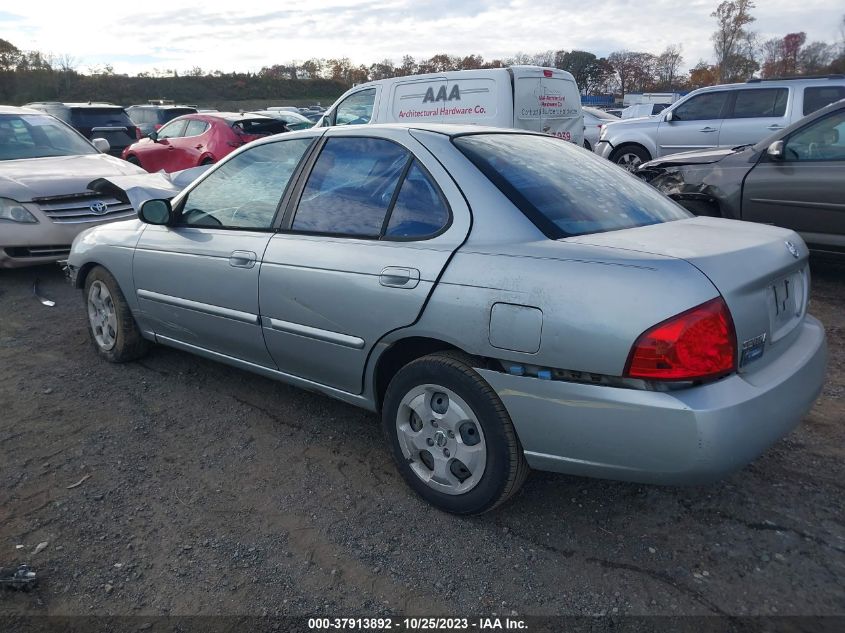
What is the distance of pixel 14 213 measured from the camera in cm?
638

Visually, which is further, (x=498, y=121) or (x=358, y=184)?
(x=498, y=121)

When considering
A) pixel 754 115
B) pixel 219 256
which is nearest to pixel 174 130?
pixel 754 115

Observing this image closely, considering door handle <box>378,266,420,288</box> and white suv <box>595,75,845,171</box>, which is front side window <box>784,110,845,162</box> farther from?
white suv <box>595,75,845,171</box>

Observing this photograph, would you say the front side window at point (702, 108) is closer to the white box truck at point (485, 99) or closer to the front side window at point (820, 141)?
the white box truck at point (485, 99)

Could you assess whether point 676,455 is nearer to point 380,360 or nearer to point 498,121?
point 380,360

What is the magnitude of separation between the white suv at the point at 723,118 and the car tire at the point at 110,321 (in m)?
8.28

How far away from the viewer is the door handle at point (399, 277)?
2738mm

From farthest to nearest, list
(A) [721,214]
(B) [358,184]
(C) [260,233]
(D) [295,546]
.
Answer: (A) [721,214]
(C) [260,233]
(B) [358,184]
(D) [295,546]

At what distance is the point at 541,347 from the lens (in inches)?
93.0

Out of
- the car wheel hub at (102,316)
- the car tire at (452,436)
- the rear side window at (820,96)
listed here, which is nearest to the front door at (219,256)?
the car wheel hub at (102,316)

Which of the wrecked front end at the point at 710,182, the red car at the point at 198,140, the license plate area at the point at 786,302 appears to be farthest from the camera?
the red car at the point at 198,140

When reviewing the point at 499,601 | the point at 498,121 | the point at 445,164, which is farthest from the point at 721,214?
the point at 499,601

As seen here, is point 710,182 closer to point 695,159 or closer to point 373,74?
point 695,159

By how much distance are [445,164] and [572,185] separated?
1.92 ft
